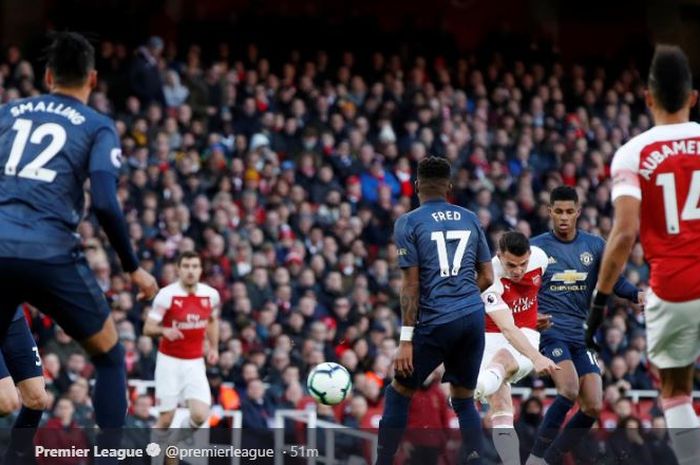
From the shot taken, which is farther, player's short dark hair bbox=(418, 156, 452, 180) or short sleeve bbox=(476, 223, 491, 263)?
short sleeve bbox=(476, 223, 491, 263)

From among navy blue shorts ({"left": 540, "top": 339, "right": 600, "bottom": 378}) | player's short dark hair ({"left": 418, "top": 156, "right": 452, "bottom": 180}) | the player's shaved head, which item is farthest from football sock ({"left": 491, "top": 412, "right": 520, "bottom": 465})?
player's short dark hair ({"left": 418, "top": 156, "right": 452, "bottom": 180})

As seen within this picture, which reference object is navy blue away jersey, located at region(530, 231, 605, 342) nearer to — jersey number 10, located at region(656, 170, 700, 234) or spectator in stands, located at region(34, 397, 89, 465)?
spectator in stands, located at region(34, 397, 89, 465)

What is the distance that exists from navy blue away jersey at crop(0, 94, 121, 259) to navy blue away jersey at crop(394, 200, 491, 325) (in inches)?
106

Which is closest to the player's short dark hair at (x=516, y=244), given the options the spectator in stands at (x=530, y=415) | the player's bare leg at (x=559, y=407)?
the player's bare leg at (x=559, y=407)

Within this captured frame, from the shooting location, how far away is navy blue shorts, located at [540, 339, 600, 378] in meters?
11.0

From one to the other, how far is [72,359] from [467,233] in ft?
22.7

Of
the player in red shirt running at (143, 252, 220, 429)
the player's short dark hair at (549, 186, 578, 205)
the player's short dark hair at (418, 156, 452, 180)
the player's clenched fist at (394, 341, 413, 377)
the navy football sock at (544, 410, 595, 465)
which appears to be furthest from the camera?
the player in red shirt running at (143, 252, 220, 429)

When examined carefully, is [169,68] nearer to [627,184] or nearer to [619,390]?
[619,390]

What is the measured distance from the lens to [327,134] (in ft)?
68.1

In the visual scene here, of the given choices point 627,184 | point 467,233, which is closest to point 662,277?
point 627,184

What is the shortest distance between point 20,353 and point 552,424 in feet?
14.2

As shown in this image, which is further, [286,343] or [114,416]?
[286,343]

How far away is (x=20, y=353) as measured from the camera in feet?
30.0

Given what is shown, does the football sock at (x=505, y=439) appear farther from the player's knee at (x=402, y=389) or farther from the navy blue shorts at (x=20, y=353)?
the navy blue shorts at (x=20, y=353)
